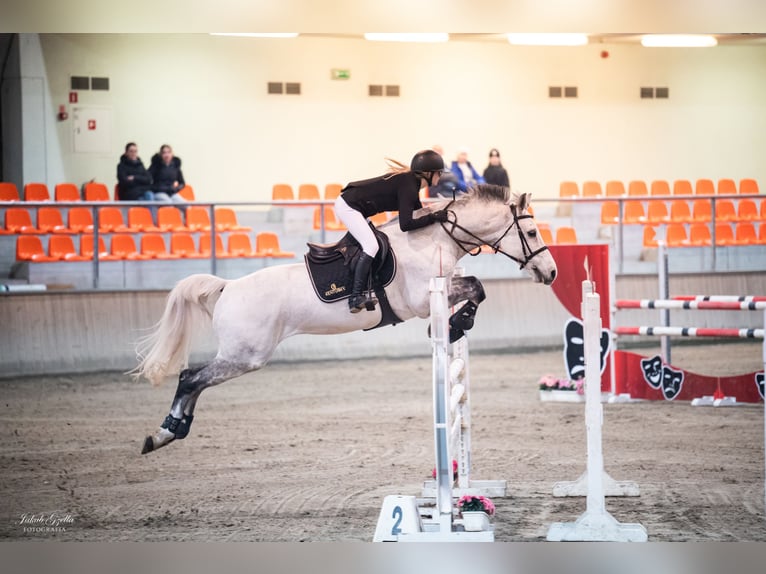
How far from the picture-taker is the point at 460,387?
477 centimetres

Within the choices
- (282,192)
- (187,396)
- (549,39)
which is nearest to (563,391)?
(187,396)

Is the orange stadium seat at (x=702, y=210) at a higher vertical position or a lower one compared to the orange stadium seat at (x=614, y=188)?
lower

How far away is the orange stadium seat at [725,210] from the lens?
904 cm

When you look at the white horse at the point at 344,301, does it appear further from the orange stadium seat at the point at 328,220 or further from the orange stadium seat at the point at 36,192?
the orange stadium seat at the point at 36,192

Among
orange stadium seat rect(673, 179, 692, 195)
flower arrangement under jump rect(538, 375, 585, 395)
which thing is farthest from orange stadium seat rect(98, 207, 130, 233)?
orange stadium seat rect(673, 179, 692, 195)

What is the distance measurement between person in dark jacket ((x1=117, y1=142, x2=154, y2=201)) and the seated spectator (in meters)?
2.90

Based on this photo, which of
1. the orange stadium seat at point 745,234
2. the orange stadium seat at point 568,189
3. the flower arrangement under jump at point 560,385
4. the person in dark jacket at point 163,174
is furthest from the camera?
the orange stadium seat at point 568,189

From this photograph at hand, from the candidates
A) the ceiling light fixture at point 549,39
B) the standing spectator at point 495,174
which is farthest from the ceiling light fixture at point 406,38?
the standing spectator at point 495,174

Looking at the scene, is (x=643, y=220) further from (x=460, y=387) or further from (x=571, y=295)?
(x=460, y=387)

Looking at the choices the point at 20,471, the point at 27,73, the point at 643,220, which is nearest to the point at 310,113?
the point at 27,73

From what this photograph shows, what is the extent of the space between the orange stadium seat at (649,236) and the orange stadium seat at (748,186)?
1.22m

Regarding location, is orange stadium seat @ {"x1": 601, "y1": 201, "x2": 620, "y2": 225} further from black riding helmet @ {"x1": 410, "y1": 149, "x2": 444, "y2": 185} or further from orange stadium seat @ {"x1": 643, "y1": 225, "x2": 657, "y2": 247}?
black riding helmet @ {"x1": 410, "y1": 149, "x2": 444, "y2": 185}

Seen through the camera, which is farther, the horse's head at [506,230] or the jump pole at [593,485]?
the horse's head at [506,230]

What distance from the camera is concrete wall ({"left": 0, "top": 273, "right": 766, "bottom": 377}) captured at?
855 cm
